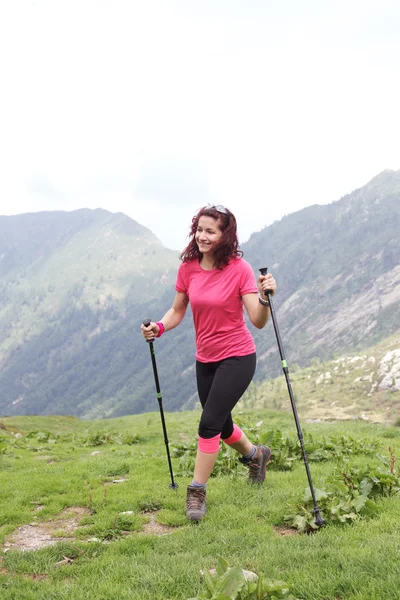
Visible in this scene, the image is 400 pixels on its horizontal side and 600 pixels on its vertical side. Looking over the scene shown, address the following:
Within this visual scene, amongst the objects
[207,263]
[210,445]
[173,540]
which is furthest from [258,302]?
[173,540]

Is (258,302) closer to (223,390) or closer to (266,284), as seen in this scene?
(266,284)

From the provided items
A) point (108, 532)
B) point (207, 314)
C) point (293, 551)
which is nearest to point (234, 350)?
point (207, 314)

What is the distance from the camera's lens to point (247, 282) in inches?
273

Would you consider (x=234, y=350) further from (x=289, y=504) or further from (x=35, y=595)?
(x=35, y=595)

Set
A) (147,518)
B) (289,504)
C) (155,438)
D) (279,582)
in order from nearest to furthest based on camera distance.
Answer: (279,582) < (289,504) < (147,518) < (155,438)

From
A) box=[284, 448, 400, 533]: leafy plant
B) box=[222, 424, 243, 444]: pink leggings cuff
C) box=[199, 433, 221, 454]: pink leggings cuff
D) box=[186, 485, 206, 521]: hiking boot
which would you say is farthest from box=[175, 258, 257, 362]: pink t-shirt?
box=[284, 448, 400, 533]: leafy plant

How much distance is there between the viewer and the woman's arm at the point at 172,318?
757cm

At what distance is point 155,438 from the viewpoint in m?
19.2

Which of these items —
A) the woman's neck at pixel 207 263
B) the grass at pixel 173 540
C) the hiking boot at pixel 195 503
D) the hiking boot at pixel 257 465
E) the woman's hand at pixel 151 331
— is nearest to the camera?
the grass at pixel 173 540

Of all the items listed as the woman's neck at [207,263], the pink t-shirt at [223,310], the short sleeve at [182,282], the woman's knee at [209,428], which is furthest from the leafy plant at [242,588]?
the short sleeve at [182,282]

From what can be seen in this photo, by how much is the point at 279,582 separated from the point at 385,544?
5.08ft

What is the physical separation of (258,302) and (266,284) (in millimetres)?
313

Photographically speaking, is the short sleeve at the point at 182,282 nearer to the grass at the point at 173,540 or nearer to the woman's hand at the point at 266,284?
the woman's hand at the point at 266,284

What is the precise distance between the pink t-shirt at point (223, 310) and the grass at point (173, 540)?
228 centimetres
